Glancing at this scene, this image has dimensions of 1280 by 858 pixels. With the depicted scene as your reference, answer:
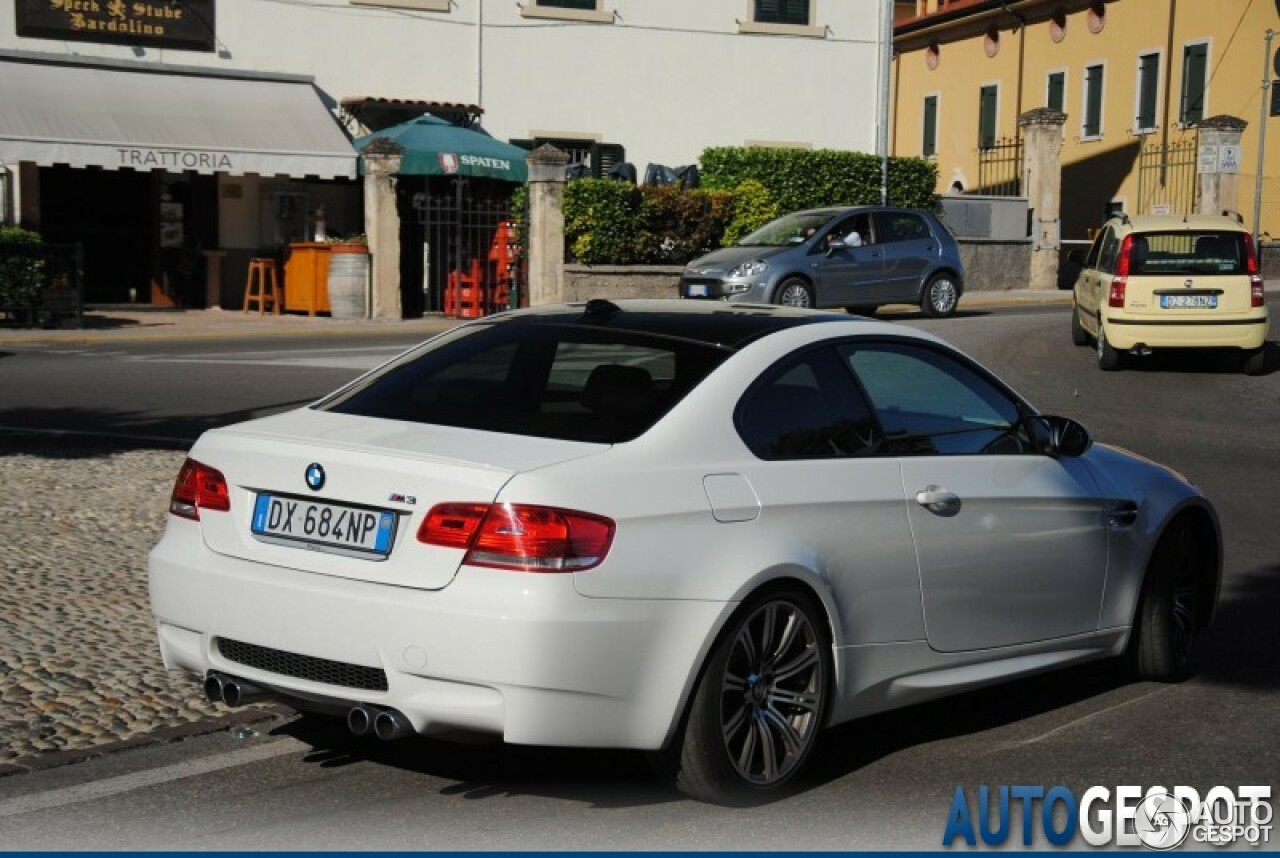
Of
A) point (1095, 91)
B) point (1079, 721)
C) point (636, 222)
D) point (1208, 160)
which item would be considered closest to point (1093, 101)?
point (1095, 91)

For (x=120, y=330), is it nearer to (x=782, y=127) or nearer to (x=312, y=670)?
(x=782, y=127)

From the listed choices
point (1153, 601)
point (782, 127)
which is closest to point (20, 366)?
point (1153, 601)

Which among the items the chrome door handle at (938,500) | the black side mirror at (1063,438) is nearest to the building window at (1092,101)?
the black side mirror at (1063,438)

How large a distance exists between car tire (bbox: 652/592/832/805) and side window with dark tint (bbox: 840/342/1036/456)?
848 mm

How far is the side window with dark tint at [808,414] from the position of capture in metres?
5.97

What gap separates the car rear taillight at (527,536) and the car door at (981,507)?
1.39m

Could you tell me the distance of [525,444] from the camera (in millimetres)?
5625

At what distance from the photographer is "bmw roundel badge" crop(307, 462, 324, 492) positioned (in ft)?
18.4

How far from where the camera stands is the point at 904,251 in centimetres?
2889

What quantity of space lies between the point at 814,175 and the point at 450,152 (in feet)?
25.2

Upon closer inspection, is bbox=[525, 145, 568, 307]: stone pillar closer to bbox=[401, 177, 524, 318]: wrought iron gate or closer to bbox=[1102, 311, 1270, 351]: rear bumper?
bbox=[401, 177, 524, 318]: wrought iron gate

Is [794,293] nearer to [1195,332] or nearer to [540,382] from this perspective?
[1195,332]

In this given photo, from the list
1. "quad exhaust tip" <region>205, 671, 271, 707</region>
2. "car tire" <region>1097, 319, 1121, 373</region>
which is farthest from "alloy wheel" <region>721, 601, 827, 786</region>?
"car tire" <region>1097, 319, 1121, 373</region>

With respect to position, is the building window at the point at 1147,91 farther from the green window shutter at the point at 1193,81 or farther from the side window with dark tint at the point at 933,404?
the side window with dark tint at the point at 933,404
